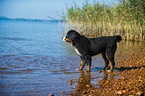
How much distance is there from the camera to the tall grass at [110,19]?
15.3 metres

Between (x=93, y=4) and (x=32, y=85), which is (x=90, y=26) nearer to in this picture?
(x=93, y=4)

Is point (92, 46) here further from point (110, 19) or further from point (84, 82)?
point (110, 19)

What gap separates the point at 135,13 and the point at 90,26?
542 centimetres

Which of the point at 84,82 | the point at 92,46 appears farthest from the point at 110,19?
the point at 84,82

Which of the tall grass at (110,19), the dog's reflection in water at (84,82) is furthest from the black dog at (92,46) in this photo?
the tall grass at (110,19)

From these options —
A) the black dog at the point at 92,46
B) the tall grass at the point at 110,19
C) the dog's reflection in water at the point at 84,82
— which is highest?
the tall grass at the point at 110,19

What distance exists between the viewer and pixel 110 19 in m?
17.7

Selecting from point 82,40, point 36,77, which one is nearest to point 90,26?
point 82,40

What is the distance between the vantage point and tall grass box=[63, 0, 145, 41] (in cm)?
Result: 1533

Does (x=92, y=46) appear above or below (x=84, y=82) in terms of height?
above

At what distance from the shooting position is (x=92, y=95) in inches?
168

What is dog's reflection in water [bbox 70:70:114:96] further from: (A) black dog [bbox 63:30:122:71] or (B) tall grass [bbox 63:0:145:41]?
(B) tall grass [bbox 63:0:145:41]

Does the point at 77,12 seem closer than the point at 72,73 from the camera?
No

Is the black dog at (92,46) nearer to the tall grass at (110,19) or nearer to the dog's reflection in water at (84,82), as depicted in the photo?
the dog's reflection in water at (84,82)
